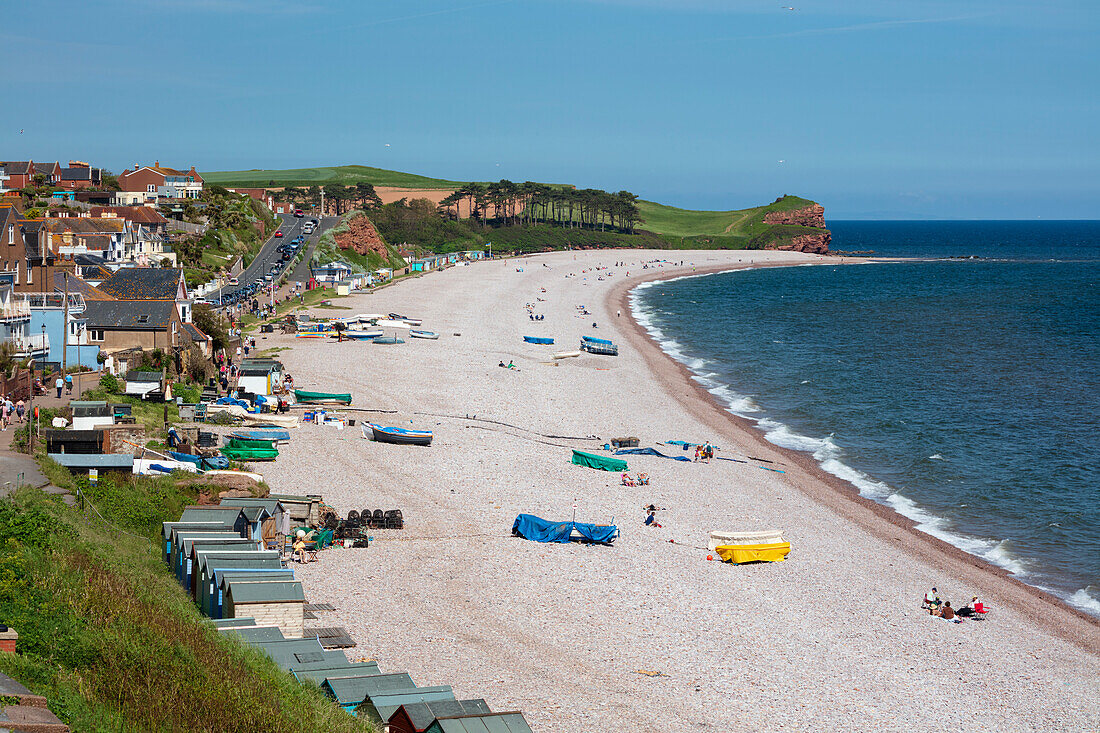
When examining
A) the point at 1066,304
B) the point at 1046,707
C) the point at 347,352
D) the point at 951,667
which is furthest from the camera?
the point at 1066,304

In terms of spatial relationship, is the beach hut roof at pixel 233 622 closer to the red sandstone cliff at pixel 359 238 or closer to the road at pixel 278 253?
the road at pixel 278 253

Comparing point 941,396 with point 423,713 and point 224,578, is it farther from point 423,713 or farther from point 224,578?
point 423,713

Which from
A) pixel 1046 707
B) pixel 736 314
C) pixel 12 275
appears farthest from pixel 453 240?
pixel 1046 707

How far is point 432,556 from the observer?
27984mm

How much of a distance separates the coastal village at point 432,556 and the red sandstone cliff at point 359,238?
168 ft

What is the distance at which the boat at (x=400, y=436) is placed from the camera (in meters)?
40.0

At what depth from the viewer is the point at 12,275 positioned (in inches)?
1823

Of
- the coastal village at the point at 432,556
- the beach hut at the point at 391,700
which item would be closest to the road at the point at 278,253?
the coastal village at the point at 432,556

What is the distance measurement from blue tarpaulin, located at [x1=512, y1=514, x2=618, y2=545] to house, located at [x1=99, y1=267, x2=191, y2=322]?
26.6 m

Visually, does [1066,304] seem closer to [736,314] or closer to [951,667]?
[736,314]

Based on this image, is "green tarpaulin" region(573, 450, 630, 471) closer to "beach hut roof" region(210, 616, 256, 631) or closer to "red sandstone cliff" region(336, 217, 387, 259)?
"beach hut roof" region(210, 616, 256, 631)

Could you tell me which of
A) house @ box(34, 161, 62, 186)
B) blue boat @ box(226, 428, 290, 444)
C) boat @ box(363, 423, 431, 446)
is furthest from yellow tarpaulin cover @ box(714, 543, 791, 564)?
house @ box(34, 161, 62, 186)

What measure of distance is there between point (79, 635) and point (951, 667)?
19484mm

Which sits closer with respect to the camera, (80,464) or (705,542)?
(80,464)
